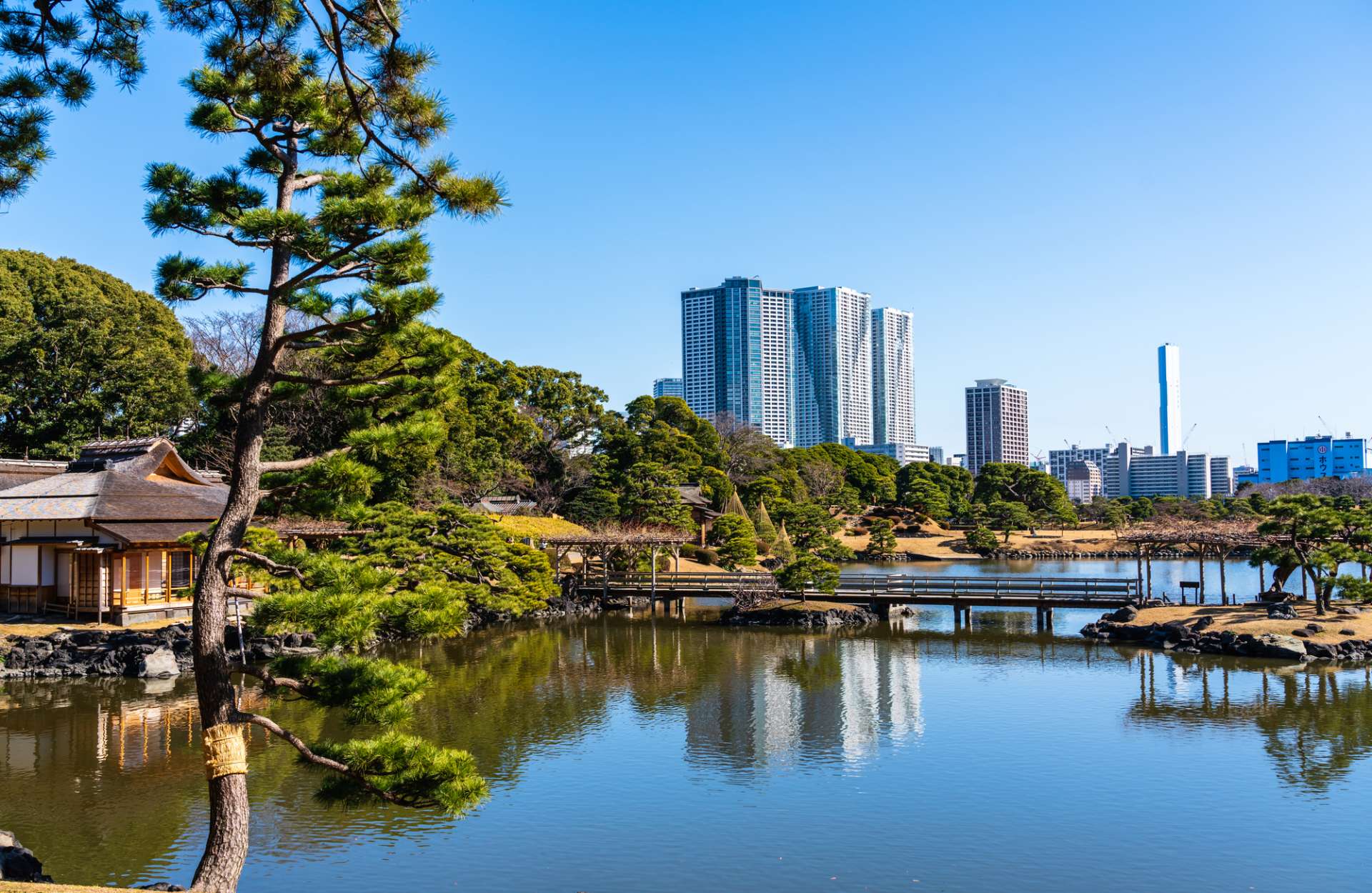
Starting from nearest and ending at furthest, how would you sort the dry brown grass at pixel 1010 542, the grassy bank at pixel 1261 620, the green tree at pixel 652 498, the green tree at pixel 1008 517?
the grassy bank at pixel 1261 620
the green tree at pixel 652 498
the dry brown grass at pixel 1010 542
the green tree at pixel 1008 517

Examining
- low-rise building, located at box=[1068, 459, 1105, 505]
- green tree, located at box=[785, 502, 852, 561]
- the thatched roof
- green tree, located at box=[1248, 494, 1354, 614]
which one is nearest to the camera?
the thatched roof

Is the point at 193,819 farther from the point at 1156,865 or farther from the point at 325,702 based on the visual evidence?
the point at 1156,865

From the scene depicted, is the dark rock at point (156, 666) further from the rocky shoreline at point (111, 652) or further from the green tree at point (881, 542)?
the green tree at point (881, 542)

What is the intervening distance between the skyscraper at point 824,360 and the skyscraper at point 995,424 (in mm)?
17282

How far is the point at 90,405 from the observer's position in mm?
27984

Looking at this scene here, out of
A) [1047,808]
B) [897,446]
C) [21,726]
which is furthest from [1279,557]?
[897,446]

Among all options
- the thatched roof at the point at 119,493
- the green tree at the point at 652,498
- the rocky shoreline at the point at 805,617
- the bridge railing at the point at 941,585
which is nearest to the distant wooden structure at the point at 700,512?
the green tree at the point at 652,498

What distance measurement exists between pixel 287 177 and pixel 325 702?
11.9 ft

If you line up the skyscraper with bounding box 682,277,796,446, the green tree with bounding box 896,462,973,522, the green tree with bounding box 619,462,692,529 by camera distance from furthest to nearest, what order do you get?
the skyscraper with bounding box 682,277,796,446
the green tree with bounding box 896,462,973,522
the green tree with bounding box 619,462,692,529

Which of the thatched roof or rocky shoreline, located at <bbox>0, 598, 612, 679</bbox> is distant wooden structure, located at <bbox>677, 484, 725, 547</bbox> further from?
rocky shoreline, located at <bbox>0, 598, 612, 679</bbox>

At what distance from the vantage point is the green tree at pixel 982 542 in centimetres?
4756

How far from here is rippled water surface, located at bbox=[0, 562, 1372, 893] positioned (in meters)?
8.97

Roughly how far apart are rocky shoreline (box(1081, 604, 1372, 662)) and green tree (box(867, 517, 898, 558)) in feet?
77.1

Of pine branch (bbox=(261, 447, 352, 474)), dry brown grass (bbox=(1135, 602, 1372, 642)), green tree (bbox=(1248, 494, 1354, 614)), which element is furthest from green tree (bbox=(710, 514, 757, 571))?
pine branch (bbox=(261, 447, 352, 474))
